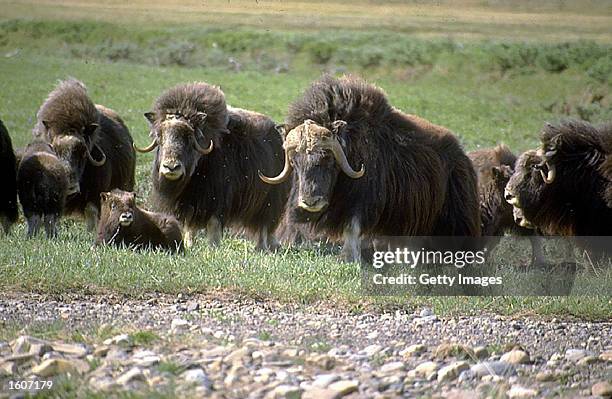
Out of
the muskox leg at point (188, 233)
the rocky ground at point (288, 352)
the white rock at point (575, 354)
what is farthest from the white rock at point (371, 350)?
the muskox leg at point (188, 233)

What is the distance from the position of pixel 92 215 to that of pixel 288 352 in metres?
4.84

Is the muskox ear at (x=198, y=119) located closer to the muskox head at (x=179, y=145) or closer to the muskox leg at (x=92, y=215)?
the muskox head at (x=179, y=145)

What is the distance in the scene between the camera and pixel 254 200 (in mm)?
8734

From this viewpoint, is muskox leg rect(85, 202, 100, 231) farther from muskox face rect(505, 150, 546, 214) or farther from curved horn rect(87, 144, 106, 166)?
muskox face rect(505, 150, 546, 214)

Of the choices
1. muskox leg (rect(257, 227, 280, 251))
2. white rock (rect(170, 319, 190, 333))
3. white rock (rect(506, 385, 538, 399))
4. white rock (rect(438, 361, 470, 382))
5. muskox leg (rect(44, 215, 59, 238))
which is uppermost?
white rock (rect(506, 385, 538, 399))

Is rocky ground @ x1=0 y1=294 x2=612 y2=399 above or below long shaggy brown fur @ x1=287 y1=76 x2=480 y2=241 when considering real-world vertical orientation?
below

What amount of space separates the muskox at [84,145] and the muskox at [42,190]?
29 cm

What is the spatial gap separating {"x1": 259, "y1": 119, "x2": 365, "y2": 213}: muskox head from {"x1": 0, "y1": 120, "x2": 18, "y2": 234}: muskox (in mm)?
2650

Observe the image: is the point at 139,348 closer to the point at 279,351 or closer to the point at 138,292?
the point at 279,351

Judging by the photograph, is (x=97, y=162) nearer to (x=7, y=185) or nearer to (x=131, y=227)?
(x=7, y=185)

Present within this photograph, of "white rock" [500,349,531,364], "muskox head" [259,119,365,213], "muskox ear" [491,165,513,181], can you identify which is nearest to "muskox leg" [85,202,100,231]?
"muskox head" [259,119,365,213]

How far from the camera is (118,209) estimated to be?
7594mm

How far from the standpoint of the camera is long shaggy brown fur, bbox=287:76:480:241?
713 centimetres

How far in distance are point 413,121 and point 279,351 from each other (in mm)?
3279
